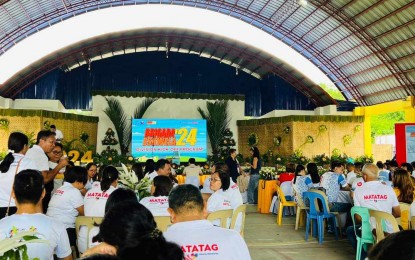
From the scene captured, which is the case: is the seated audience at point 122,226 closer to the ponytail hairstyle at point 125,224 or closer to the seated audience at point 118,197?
the ponytail hairstyle at point 125,224

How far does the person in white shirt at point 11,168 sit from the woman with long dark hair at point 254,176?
21.1ft

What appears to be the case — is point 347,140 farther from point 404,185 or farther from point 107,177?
point 107,177

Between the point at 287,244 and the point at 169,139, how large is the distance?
39.3ft

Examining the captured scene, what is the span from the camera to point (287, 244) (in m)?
5.50

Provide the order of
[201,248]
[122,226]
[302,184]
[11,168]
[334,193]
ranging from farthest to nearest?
[302,184] → [334,193] → [11,168] → [201,248] → [122,226]

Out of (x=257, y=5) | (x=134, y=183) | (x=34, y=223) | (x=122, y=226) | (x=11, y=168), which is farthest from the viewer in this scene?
(x=257, y=5)

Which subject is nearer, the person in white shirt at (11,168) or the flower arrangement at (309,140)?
the person in white shirt at (11,168)

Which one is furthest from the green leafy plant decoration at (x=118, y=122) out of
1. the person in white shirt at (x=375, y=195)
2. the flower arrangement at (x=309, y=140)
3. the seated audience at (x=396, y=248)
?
the seated audience at (x=396, y=248)

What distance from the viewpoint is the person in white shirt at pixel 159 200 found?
3.43 meters

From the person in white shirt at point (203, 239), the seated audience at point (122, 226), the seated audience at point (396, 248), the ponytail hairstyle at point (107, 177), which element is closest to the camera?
the seated audience at point (396, 248)

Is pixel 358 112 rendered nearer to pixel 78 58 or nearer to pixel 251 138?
pixel 251 138

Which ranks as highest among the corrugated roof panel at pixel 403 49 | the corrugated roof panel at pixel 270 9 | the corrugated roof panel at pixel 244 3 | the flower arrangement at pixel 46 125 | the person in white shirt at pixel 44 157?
the corrugated roof panel at pixel 244 3

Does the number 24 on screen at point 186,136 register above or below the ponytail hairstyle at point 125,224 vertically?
above

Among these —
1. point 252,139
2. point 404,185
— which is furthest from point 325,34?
point 404,185
